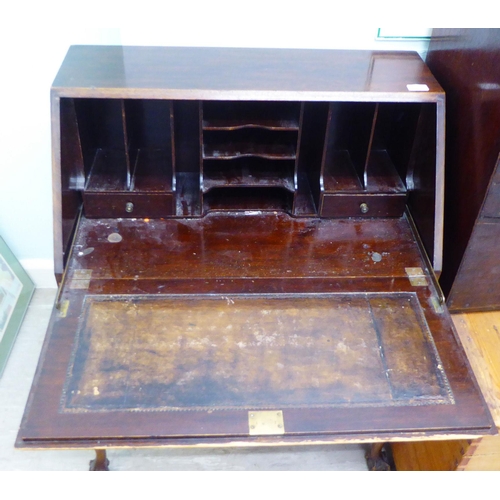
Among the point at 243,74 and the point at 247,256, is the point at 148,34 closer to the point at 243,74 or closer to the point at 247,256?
the point at 243,74

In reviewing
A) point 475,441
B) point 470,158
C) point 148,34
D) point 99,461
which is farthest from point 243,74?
point 99,461

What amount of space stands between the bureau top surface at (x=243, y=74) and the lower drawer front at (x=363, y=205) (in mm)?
343

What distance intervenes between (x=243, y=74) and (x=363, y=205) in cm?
57

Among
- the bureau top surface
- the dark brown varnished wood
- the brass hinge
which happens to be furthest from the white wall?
the brass hinge

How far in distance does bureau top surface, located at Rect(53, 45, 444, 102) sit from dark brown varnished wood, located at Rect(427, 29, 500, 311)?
0.37 ft

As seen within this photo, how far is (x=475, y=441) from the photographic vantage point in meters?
1.42

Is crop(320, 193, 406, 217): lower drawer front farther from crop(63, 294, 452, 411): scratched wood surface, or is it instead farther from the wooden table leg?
the wooden table leg

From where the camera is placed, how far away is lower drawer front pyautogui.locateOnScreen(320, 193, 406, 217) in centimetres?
167

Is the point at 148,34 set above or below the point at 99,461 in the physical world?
above

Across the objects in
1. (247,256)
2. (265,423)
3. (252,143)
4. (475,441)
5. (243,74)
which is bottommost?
(475,441)

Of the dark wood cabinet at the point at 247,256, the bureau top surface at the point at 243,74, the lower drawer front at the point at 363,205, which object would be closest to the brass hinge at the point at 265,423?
the dark wood cabinet at the point at 247,256

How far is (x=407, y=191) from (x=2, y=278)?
1.75 metres

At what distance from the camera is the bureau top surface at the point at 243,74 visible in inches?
55.5

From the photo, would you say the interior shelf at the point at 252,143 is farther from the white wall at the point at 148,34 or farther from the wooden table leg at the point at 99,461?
the wooden table leg at the point at 99,461
